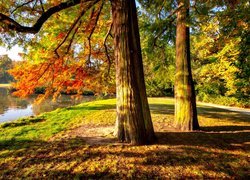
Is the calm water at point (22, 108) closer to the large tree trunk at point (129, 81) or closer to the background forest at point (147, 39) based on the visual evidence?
the background forest at point (147, 39)

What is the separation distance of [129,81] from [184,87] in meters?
2.46

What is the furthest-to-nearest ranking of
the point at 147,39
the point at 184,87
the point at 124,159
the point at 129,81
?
1. the point at 147,39
2. the point at 184,87
3. the point at 129,81
4. the point at 124,159

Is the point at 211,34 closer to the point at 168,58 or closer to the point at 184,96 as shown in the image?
the point at 168,58

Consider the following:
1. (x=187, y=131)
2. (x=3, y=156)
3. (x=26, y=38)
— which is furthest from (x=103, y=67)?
(x=3, y=156)

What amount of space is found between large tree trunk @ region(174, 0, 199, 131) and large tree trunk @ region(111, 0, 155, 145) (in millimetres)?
1894

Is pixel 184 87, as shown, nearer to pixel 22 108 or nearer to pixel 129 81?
pixel 129 81

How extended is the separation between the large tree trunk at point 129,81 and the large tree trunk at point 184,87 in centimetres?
189

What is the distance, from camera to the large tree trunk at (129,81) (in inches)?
176

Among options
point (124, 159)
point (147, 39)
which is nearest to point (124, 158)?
point (124, 159)

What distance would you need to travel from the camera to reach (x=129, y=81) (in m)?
4.49

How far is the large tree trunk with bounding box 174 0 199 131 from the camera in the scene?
6.10 metres

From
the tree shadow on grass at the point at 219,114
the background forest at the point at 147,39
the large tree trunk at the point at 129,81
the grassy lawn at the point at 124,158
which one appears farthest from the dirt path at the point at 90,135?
the tree shadow on grass at the point at 219,114

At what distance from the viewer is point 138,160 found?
12.2 ft

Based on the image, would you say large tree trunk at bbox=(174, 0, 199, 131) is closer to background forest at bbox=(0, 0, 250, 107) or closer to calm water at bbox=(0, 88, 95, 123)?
background forest at bbox=(0, 0, 250, 107)
